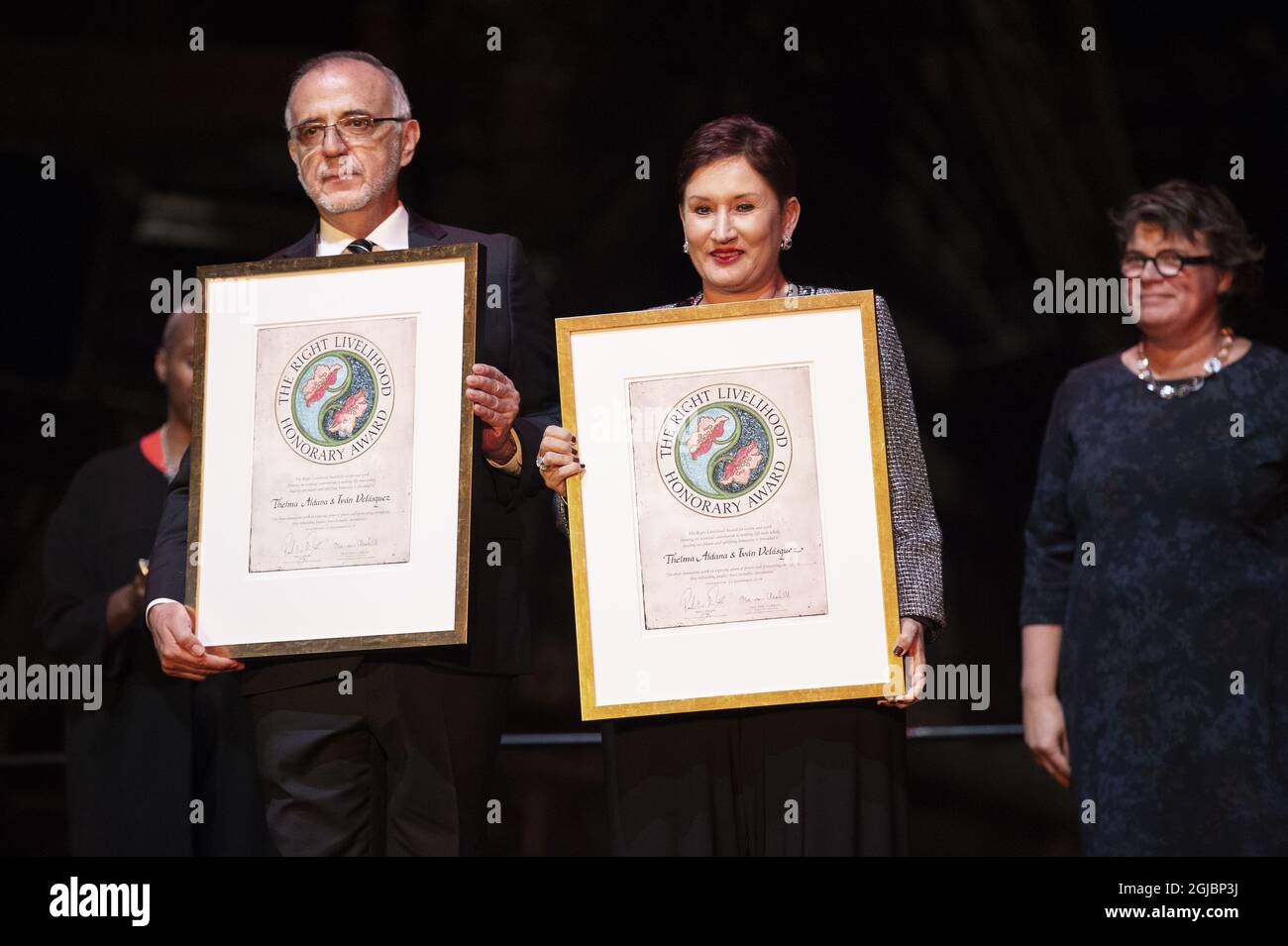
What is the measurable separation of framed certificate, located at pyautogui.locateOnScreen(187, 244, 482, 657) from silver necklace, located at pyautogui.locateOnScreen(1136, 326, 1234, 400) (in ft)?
4.41

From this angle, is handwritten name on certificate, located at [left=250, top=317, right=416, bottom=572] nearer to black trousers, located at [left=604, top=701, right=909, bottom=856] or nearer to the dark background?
black trousers, located at [left=604, top=701, right=909, bottom=856]

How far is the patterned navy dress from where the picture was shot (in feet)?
9.43

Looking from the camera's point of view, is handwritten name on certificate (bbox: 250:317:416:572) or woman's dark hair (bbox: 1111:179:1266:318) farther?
woman's dark hair (bbox: 1111:179:1266:318)

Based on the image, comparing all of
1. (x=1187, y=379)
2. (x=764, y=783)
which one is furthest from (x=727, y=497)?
(x=1187, y=379)

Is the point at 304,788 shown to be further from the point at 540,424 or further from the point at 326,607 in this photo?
the point at 540,424

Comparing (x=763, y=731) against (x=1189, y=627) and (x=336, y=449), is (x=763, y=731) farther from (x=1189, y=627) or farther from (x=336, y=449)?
(x=1189, y=627)

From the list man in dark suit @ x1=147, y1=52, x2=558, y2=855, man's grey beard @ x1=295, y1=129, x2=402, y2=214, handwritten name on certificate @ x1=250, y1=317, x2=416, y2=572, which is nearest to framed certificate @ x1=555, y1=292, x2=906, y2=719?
man in dark suit @ x1=147, y1=52, x2=558, y2=855

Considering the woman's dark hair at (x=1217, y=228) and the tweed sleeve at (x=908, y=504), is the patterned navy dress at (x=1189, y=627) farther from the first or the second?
the tweed sleeve at (x=908, y=504)

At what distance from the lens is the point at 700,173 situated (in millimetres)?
2527

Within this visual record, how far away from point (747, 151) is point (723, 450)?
0.49 metres

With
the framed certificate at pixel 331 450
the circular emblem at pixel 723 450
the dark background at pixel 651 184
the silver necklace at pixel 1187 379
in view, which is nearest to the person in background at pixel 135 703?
→ the dark background at pixel 651 184

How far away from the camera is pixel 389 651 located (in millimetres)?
2490
